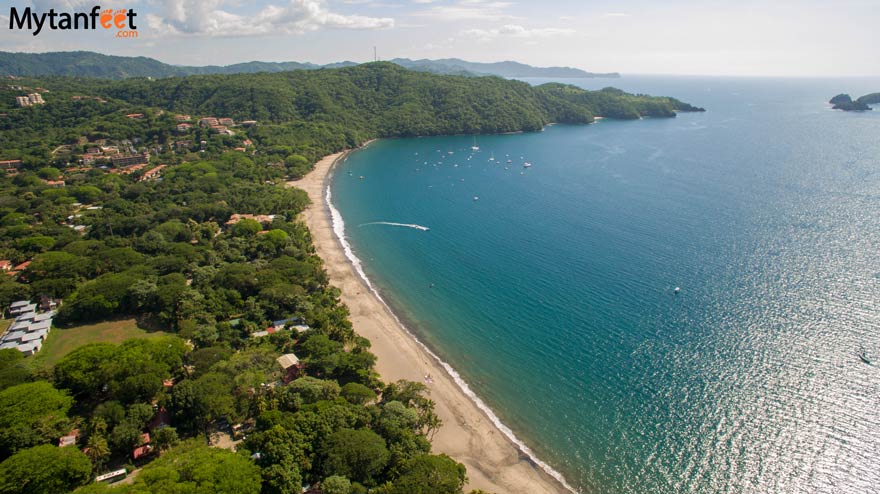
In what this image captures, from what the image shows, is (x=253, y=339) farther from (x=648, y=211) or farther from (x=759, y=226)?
(x=759, y=226)

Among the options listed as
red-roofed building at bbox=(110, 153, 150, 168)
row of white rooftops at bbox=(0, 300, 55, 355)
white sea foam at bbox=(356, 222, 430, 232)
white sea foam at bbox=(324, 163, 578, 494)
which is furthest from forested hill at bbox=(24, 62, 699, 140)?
row of white rooftops at bbox=(0, 300, 55, 355)

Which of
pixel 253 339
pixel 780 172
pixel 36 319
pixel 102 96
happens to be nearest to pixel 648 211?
pixel 780 172

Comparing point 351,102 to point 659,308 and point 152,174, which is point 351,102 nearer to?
point 152,174

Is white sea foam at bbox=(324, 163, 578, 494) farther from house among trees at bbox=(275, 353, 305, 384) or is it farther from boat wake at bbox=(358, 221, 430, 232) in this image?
house among trees at bbox=(275, 353, 305, 384)

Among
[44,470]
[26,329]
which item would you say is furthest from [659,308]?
[26,329]

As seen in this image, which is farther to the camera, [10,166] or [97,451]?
[10,166]

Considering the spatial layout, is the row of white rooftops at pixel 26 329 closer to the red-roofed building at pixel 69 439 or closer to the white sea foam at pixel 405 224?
the red-roofed building at pixel 69 439

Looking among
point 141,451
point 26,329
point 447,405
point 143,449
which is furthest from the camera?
point 26,329

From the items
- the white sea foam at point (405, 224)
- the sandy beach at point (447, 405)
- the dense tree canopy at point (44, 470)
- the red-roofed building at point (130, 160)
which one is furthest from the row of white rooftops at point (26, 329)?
the red-roofed building at point (130, 160)
